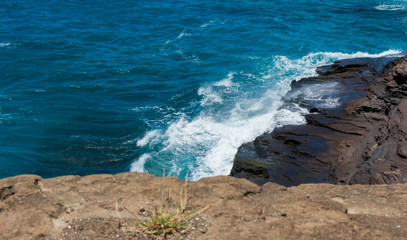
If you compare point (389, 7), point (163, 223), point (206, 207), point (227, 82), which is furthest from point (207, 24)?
point (163, 223)

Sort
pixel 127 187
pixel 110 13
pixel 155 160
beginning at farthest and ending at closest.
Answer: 1. pixel 110 13
2. pixel 155 160
3. pixel 127 187

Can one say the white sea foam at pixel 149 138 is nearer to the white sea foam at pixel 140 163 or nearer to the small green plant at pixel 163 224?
the white sea foam at pixel 140 163

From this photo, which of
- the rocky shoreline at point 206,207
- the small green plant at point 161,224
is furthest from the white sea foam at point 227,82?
the small green plant at point 161,224

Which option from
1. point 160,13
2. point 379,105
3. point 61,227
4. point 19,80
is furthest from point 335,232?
point 160,13

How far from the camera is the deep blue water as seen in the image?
14.2m

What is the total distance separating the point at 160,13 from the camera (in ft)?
97.2

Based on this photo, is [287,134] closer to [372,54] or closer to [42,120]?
[42,120]

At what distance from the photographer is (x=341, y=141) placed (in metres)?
11.6

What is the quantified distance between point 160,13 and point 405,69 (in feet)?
71.0

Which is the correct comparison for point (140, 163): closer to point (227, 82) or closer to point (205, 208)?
point (227, 82)

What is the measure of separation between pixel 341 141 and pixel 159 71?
483 inches

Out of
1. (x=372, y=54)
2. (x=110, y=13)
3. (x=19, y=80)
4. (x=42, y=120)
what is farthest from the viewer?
(x=110, y=13)

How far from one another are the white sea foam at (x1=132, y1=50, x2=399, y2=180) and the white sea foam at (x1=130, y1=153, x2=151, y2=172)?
0.08 meters

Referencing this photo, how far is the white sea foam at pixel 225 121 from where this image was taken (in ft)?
45.3
